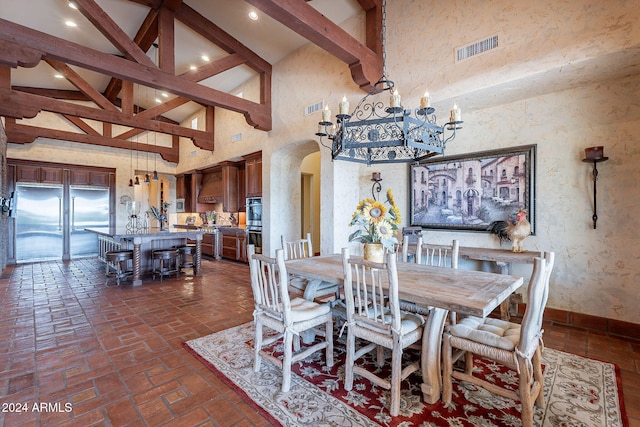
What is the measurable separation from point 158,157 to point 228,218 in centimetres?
334

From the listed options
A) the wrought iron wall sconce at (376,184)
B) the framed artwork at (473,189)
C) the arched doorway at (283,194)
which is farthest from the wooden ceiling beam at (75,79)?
the framed artwork at (473,189)

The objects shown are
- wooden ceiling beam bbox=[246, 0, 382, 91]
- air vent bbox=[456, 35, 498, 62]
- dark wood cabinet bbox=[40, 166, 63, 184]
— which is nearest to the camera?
wooden ceiling beam bbox=[246, 0, 382, 91]

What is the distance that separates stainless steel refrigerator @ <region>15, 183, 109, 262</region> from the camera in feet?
23.6

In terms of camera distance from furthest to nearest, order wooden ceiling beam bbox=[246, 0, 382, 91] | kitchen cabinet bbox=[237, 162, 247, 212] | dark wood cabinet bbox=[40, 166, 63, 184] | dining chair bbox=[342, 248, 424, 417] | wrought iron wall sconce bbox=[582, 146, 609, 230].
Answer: kitchen cabinet bbox=[237, 162, 247, 212], dark wood cabinet bbox=[40, 166, 63, 184], wooden ceiling beam bbox=[246, 0, 382, 91], wrought iron wall sconce bbox=[582, 146, 609, 230], dining chair bbox=[342, 248, 424, 417]

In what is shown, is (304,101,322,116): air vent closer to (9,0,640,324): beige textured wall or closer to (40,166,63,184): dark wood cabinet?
(9,0,640,324): beige textured wall

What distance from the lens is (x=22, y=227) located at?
7.19 metres

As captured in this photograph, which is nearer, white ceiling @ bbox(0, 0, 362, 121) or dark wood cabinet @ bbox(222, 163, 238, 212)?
white ceiling @ bbox(0, 0, 362, 121)

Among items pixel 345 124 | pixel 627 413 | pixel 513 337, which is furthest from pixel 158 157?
pixel 627 413

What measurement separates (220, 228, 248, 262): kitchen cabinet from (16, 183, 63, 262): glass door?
438cm

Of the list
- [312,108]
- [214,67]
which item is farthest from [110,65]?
[312,108]

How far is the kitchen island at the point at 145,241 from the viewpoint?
16.0ft

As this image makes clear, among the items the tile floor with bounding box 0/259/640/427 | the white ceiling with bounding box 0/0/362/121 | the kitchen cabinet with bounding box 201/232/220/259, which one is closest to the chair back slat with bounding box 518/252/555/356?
the tile floor with bounding box 0/259/640/427

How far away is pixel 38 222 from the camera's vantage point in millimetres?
7355

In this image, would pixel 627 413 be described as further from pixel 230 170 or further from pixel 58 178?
pixel 58 178
